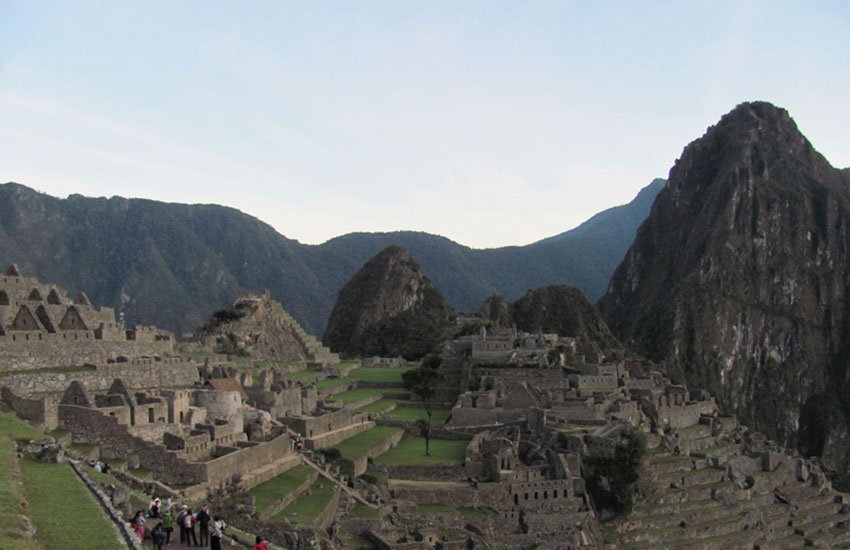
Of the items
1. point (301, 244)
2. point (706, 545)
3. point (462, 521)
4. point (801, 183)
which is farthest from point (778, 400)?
point (462, 521)

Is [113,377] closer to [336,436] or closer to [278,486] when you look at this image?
[278,486]

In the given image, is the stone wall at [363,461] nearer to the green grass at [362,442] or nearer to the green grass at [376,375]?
the green grass at [362,442]

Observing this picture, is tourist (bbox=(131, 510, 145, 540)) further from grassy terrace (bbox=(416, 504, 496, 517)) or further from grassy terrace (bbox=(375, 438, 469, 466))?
grassy terrace (bbox=(375, 438, 469, 466))

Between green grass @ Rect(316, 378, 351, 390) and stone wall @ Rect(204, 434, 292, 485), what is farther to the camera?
green grass @ Rect(316, 378, 351, 390)

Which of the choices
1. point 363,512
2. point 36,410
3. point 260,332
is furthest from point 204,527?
point 260,332

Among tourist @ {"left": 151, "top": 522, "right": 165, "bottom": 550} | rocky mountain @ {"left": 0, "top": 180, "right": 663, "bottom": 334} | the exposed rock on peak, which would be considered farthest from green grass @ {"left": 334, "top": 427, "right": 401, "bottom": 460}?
the exposed rock on peak

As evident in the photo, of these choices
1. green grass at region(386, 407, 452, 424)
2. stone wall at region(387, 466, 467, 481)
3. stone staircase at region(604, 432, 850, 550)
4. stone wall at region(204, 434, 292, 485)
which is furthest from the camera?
green grass at region(386, 407, 452, 424)
